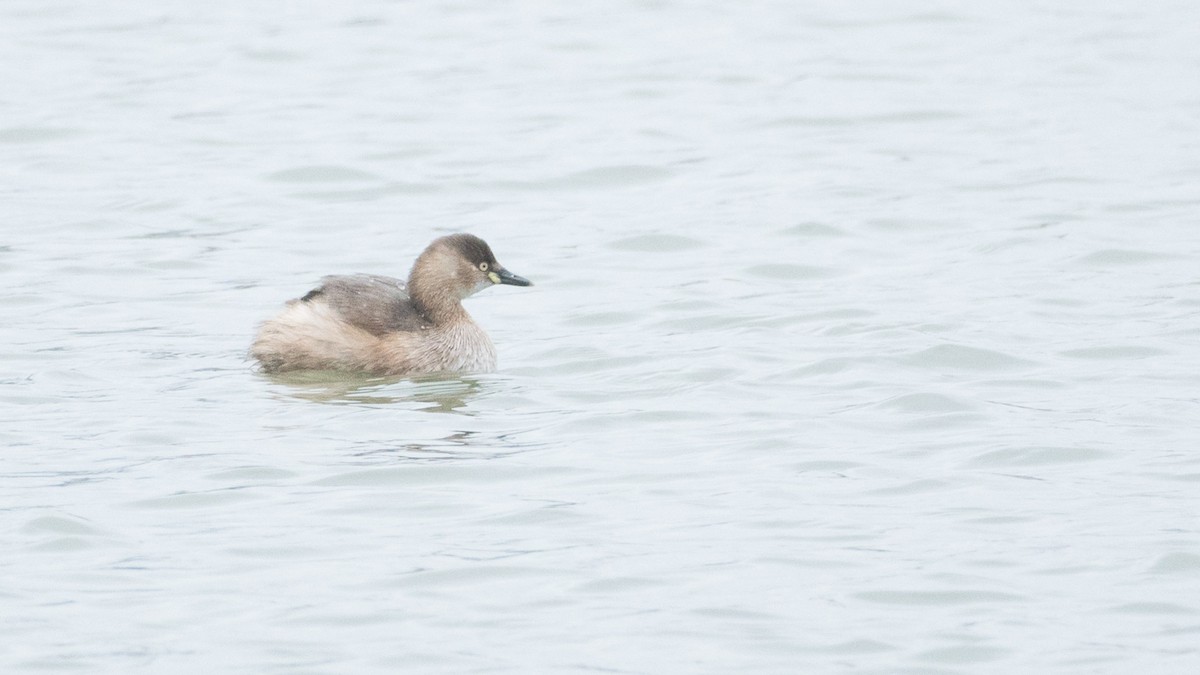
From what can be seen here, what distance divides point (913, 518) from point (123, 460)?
11.4 ft

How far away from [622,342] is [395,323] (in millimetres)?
1289

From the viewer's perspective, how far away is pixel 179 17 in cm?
2111

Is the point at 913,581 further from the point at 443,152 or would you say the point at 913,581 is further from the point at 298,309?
the point at 443,152

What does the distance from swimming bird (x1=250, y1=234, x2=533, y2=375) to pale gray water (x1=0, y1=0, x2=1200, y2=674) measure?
182 mm

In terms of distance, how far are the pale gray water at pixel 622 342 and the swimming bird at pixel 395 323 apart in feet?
0.60

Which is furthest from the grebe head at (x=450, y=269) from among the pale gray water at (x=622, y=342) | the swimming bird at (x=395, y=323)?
the pale gray water at (x=622, y=342)

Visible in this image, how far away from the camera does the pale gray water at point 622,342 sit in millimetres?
7598

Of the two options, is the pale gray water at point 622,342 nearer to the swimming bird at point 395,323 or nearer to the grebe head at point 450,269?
the swimming bird at point 395,323

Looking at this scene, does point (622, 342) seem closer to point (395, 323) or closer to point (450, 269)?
point (450, 269)

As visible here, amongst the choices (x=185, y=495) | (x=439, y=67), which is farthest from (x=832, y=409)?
(x=439, y=67)

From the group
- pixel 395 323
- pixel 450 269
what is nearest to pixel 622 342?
pixel 450 269

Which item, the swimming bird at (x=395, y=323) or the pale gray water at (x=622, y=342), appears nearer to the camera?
the pale gray water at (x=622, y=342)

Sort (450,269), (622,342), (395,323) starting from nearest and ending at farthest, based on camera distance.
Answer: (395,323) < (450,269) < (622,342)

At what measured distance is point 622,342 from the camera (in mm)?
11750
